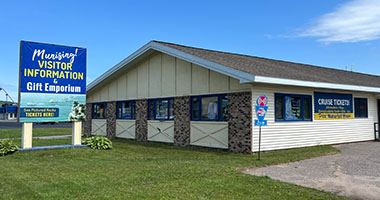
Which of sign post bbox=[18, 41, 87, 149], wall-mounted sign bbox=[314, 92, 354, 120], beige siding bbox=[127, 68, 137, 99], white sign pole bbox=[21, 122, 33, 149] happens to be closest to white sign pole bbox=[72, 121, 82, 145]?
sign post bbox=[18, 41, 87, 149]

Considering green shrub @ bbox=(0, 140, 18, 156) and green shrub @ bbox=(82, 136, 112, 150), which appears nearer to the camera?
green shrub @ bbox=(0, 140, 18, 156)

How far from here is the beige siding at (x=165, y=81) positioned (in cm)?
1371

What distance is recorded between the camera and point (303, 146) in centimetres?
1374

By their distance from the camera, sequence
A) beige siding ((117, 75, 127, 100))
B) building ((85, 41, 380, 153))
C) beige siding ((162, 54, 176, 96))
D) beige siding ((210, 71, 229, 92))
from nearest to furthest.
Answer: building ((85, 41, 380, 153)) < beige siding ((210, 71, 229, 92)) < beige siding ((162, 54, 176, 96)) < beige siding ((117, 75, 127, 100))

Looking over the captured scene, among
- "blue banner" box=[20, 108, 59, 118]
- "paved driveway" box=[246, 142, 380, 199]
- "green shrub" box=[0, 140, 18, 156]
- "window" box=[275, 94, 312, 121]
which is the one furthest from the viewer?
"window" box=[275, 94, 312, 121]

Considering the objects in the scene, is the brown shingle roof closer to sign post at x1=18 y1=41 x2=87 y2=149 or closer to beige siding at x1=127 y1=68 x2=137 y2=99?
beige siding at x1=127 y1=68 x2=137 y2=99

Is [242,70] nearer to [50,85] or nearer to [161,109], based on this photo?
[161,109]

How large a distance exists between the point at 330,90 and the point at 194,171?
30.9 feet

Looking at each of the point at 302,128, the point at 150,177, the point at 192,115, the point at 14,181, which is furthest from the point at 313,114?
the point at 14,181

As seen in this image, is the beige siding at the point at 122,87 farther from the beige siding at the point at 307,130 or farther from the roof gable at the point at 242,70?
the beige siding at the point at 307,130

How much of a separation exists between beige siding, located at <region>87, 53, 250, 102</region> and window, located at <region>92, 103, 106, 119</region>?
0.61m

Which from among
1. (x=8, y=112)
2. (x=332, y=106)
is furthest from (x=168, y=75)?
(x=8, y=112)

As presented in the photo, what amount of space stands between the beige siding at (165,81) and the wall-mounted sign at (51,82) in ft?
13.3

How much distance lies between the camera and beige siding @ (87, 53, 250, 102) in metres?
13.7
